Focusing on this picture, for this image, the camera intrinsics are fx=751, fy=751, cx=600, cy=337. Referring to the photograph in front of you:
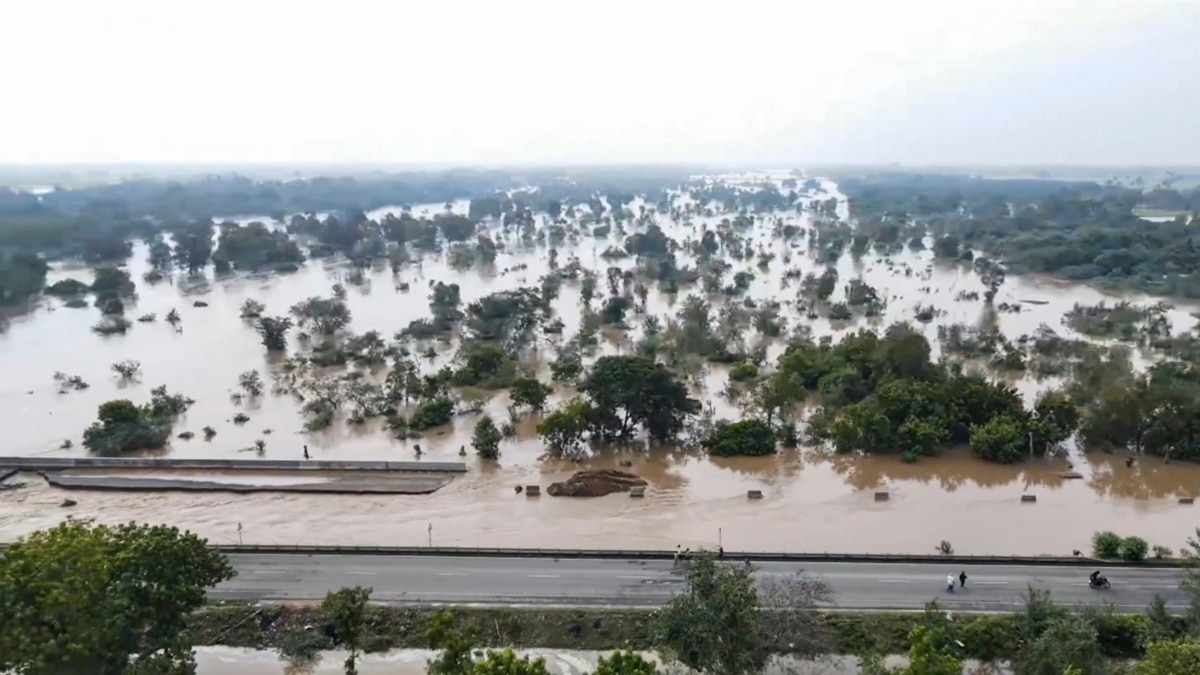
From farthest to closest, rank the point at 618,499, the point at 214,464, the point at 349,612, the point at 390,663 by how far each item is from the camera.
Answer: the point at 214,464 → the point at 618,499 → the point at 390,663 → the point at 349,612

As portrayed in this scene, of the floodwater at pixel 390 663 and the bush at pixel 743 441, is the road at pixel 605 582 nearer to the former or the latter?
the floodwater at pixel 390 663

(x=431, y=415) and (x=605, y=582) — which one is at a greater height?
(x=431, y=415)

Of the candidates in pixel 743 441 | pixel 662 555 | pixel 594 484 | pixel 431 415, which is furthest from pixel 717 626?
pixel 431 415

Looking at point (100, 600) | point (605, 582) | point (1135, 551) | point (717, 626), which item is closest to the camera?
point (100, 600)

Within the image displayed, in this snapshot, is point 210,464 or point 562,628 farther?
point 210,464

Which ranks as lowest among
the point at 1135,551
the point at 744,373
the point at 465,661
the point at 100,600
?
the point at 1135,551

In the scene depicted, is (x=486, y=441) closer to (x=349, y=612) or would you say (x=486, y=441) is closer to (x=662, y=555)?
(x=662, y=555)
